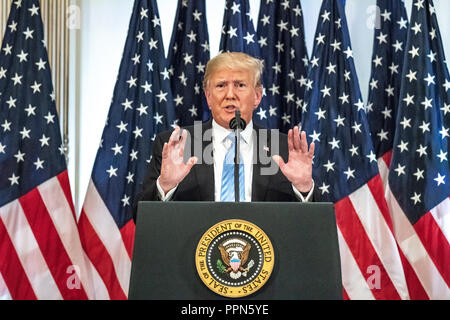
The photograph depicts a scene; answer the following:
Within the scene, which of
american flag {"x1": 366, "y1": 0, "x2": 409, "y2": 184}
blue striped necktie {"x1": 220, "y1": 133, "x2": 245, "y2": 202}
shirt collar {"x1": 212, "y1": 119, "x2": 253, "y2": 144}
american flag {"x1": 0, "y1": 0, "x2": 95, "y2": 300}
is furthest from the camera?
american flag {"x1": 366, "y1": 0, "x2": 409, "y2": 184}

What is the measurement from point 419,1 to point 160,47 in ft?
5.69

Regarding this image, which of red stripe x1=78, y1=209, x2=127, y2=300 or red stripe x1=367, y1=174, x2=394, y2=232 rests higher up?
red stripe x1=367, y1=174, x2=394, y2=232

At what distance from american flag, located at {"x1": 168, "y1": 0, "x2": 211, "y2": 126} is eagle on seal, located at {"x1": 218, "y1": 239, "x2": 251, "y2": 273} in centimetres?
242

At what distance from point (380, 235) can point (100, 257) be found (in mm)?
1814

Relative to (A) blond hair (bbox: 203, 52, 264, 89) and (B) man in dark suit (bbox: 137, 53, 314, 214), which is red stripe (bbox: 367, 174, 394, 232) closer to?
(B) man in dark suit (bbox: 137, 53, 314, 214)

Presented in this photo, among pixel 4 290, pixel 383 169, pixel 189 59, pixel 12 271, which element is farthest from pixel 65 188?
pixel 383 169

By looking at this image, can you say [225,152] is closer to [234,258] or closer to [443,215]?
[234,258]

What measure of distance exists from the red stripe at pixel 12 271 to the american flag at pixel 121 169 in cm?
43

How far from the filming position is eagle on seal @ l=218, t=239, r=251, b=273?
77.2 inches

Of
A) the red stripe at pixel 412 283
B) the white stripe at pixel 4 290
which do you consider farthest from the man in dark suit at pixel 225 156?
the white stripe at pixel 4 290

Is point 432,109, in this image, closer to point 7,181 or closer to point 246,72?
point 246,72

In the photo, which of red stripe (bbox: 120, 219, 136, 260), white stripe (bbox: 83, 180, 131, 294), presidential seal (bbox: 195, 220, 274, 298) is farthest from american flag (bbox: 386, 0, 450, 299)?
presidential seal (bbox: 195, 220, 274, 298)

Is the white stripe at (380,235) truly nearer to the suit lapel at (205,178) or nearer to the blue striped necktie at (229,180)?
the blue striped necktie at (229,180)
